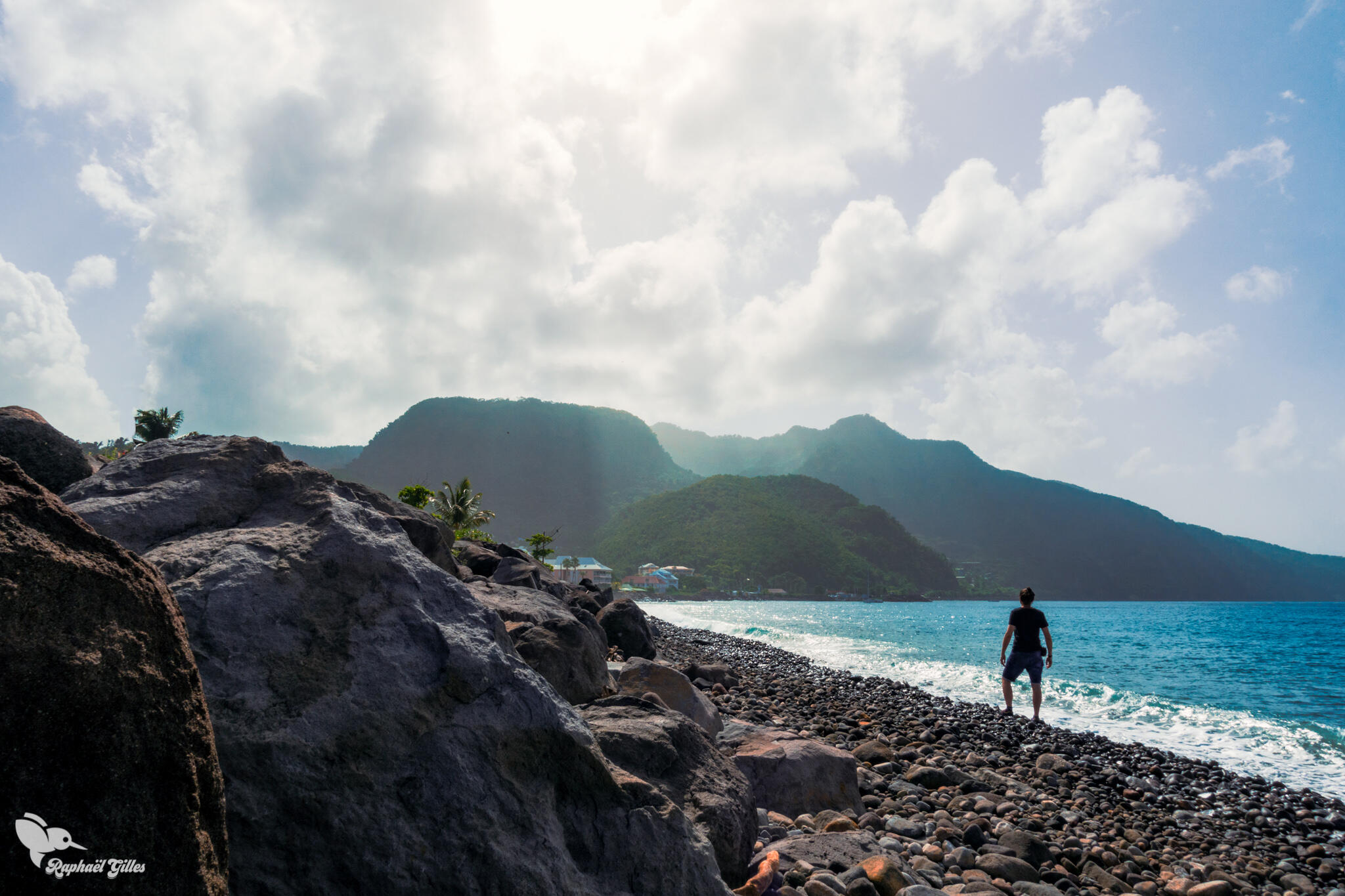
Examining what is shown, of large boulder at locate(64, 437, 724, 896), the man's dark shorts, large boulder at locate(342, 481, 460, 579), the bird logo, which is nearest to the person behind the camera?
the bird logo

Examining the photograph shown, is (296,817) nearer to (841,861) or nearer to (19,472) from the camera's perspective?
(19,472)

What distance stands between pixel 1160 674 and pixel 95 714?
32602 mm

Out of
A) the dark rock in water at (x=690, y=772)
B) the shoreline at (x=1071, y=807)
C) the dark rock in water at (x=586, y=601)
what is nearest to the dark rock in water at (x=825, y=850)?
the shoreline at (x=1071, y=807)

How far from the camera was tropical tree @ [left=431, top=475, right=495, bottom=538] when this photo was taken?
4184 centimetres

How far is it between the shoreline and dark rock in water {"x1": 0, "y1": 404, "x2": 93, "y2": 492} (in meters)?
5.99

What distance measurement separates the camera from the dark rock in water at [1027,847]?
5801 millimetres

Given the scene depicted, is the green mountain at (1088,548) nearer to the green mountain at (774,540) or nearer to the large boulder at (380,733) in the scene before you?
the green mountain at (774,540)

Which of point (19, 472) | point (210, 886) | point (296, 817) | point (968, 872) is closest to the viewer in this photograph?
point (210, 886)

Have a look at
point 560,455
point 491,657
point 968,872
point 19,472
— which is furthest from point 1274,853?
point 560,455

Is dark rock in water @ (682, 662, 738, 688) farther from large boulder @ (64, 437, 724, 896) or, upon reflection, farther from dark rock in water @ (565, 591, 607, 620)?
large boulder @ (64, 437, 724, 896)

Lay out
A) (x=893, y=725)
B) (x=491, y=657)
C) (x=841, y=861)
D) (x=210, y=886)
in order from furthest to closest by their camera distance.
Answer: (x=893, y=725)
(x=841, y=861)
(x=491, y=657)
(x=210, y=886)

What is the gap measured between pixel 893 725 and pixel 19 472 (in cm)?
1285

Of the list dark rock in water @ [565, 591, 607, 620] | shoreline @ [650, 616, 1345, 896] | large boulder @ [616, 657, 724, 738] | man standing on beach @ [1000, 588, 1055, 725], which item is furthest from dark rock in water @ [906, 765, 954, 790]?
dark rock in water @ [565, 591, 607, 620]

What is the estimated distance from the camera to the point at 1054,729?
12203 millimetres
